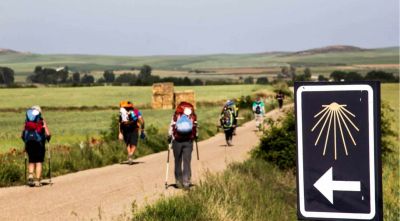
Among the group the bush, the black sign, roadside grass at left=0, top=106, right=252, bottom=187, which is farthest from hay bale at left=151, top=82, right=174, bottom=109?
the black sign

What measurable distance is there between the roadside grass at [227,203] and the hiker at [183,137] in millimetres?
1198

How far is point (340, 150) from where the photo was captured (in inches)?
115

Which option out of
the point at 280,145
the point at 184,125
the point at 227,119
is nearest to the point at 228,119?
the point at 227,119

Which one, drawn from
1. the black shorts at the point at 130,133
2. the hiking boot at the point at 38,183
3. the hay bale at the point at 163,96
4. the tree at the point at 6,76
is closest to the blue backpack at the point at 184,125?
the hiking boot at the point at 38,183

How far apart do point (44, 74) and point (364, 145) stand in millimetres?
138626

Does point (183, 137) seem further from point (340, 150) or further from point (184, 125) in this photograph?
point (340, 150)

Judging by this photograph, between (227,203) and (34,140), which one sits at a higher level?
(34,140)

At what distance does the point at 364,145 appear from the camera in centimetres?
290

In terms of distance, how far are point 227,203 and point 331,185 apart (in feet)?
22.4

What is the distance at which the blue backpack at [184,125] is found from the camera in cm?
1362

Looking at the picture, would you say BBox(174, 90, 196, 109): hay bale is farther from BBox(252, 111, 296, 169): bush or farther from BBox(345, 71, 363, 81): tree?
BBox(252, 111, 296, 169): bush

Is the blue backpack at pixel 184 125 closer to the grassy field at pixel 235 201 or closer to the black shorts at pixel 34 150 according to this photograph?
the grassy field at pixel 235 201

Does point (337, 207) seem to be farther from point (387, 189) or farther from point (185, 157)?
point (387, 189)

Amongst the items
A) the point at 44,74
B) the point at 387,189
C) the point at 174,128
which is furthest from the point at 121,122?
the point at 44,74
